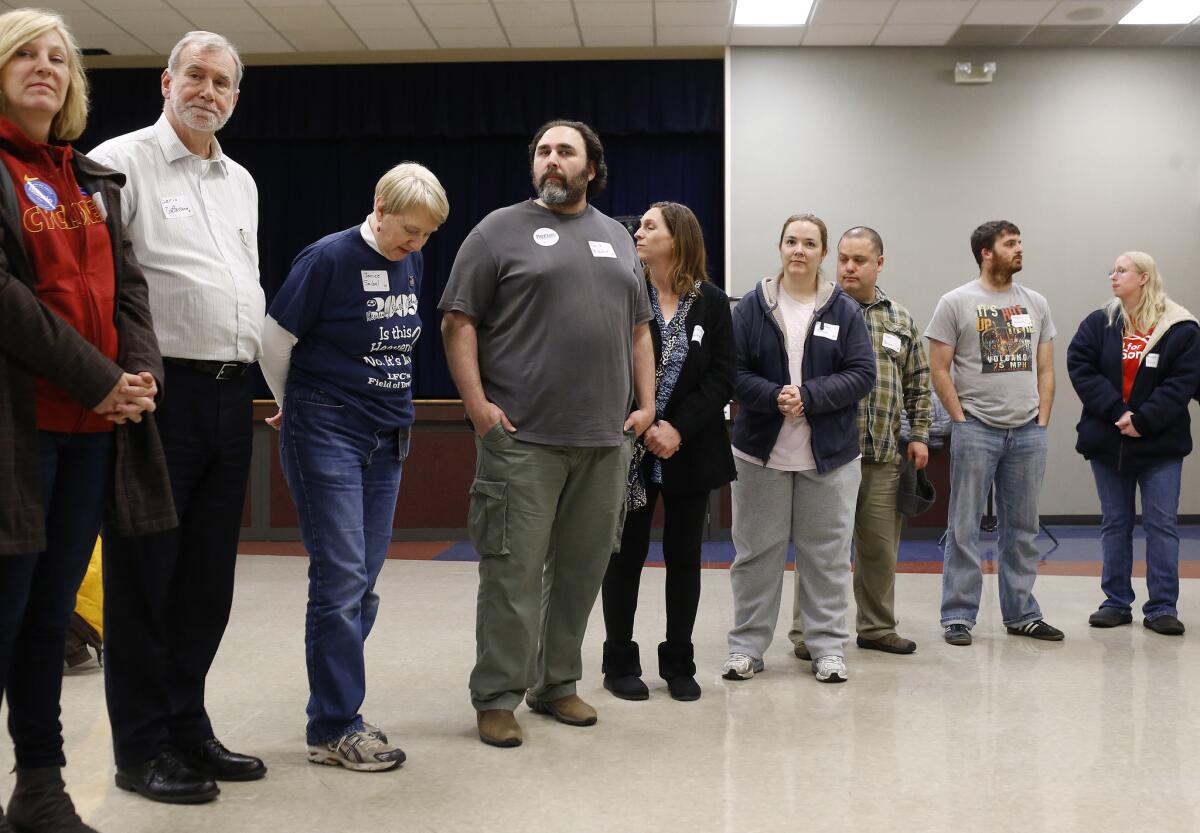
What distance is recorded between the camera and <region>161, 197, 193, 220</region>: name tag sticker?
7.61ft

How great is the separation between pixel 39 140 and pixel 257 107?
762 centimetres

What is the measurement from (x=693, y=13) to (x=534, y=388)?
5.77 meters

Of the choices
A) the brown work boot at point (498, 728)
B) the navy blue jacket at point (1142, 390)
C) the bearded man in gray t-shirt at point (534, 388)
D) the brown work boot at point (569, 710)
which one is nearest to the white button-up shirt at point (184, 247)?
the bearded man in gray t-shirt at point (534, 388)

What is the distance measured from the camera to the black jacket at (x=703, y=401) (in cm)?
326

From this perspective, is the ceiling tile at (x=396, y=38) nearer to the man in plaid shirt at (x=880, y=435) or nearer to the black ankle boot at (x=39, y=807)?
the man in plaid shirt at (x=880, y=435)

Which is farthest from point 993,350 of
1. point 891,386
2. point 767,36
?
point 767,36

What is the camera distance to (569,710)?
118 inches

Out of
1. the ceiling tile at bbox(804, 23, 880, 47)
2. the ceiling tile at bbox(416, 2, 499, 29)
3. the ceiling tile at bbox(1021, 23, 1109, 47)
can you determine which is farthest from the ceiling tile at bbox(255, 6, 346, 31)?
the ceiling tile at bbox(1021, 23, 1109, 47)

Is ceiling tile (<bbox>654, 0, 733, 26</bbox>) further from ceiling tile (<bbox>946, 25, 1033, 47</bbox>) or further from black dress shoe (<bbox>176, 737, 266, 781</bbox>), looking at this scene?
black dress shoe (<bbox>176, 737, 266, 781</bbox>)

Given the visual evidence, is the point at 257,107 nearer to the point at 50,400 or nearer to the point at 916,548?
the point at 916,548

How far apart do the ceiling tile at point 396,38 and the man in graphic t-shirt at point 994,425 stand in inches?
216

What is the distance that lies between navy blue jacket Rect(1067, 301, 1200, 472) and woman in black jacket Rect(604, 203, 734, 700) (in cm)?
195

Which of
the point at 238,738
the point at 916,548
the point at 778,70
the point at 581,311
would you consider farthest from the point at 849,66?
the point at 238,738

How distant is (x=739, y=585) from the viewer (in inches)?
141
